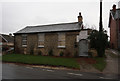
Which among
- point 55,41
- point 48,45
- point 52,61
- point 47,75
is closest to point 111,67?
point 52,61

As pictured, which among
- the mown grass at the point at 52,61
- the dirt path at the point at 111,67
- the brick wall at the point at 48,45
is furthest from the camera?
the brick wall at the point at 48,45

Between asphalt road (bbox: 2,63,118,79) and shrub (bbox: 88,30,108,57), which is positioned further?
shrub (bbox: 88,30,108,57)

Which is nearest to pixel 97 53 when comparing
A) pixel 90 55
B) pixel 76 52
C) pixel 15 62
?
pixel 90 55

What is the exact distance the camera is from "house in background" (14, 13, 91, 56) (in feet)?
58.2

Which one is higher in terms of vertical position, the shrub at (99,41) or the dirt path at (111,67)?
the shrub at (99,41)

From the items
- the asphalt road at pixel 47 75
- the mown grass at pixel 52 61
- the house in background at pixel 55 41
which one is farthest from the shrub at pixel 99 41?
the asphalt road at pixel 47 75

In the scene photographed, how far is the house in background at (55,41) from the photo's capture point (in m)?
17.8

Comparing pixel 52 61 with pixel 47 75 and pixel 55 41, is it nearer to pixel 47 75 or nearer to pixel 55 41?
pixel 47 75

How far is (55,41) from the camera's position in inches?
753

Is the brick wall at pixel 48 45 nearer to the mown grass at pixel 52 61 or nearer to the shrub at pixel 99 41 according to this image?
the shrub at pixel 99 41

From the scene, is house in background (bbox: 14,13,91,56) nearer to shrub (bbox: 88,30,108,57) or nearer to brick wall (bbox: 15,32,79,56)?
brick wall (bbox: 15,32,79,56)

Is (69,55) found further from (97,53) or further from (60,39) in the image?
(97,53)

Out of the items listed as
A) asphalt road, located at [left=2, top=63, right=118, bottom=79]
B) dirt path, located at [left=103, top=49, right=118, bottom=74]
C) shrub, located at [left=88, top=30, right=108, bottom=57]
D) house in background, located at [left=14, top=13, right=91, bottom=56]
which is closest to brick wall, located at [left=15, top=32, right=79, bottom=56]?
house in background, located at [left=14, top=13, right=91, bottom=56]

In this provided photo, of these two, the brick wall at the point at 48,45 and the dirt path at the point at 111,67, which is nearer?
the dirt path at the point at 111,67
